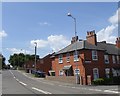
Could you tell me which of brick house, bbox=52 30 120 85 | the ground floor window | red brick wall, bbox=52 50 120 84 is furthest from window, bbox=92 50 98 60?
the ground floor window

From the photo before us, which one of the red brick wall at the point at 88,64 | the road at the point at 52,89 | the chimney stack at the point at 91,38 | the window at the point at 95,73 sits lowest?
the road at the point at 52,89

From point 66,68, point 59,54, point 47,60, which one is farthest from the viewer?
point 47,60

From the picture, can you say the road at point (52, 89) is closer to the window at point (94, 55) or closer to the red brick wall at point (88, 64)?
the red brick wall at point (88, 64)

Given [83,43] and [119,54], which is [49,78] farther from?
[119,54]

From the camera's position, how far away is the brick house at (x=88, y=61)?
4050 cm

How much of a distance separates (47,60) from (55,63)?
101ft

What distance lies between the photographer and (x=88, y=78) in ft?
122

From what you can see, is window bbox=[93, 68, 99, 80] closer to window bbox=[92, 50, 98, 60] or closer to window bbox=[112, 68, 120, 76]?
window bbox=[92, 50, 98, 60]

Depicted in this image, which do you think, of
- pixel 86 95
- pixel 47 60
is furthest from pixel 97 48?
pixel 47 60

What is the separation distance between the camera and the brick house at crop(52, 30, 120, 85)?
133ft

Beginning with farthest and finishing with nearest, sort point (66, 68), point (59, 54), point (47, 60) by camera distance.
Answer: point (47, 60) < point (59, 54) < point (66, 68)

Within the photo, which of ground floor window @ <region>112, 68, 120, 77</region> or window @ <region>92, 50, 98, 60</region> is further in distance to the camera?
ground floor window @ <region>112, 68, 120, 77</region>

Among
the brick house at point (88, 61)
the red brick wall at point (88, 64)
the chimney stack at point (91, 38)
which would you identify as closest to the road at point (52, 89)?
the red brick wall at point (88, 64)

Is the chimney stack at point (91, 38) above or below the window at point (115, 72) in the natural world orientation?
above
